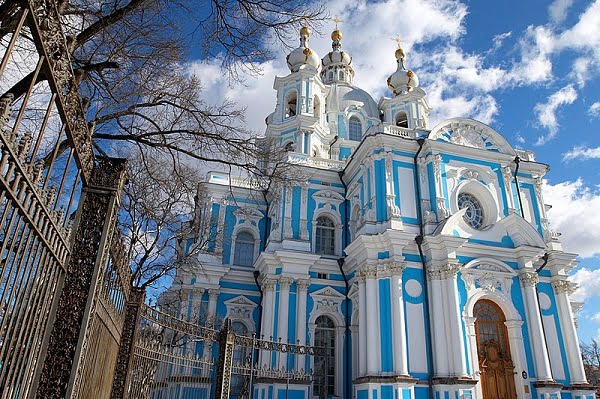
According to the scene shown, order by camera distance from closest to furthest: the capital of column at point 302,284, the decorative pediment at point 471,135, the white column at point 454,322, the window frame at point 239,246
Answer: the white column at point 454,322 → the capital of column at point 302,284 → the decorative pediment at point 471,135 → the window frame at point 239,246

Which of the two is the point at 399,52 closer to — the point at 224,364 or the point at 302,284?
the point at 302,284

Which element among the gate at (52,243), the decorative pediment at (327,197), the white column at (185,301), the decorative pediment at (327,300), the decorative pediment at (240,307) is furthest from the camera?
the decorative pediment at (327,197)

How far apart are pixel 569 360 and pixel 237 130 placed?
16387 millimetres

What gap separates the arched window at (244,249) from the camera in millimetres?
22406

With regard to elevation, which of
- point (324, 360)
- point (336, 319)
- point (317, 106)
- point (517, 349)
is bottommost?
point (324, 360)

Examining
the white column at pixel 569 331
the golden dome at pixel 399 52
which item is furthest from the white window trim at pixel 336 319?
the golden dome at pixel 399 52

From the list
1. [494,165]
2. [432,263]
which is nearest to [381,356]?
[432,263]

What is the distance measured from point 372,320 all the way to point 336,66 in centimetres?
2112

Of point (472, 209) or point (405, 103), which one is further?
point (405, 103)

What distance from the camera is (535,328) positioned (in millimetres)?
17016

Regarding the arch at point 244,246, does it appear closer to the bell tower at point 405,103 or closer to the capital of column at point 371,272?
the capital of column at point 371,272

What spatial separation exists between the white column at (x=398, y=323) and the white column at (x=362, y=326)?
113 centimetres

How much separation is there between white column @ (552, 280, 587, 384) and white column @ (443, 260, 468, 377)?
15.0 feet

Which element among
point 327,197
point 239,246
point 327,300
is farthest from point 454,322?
point 239,246
